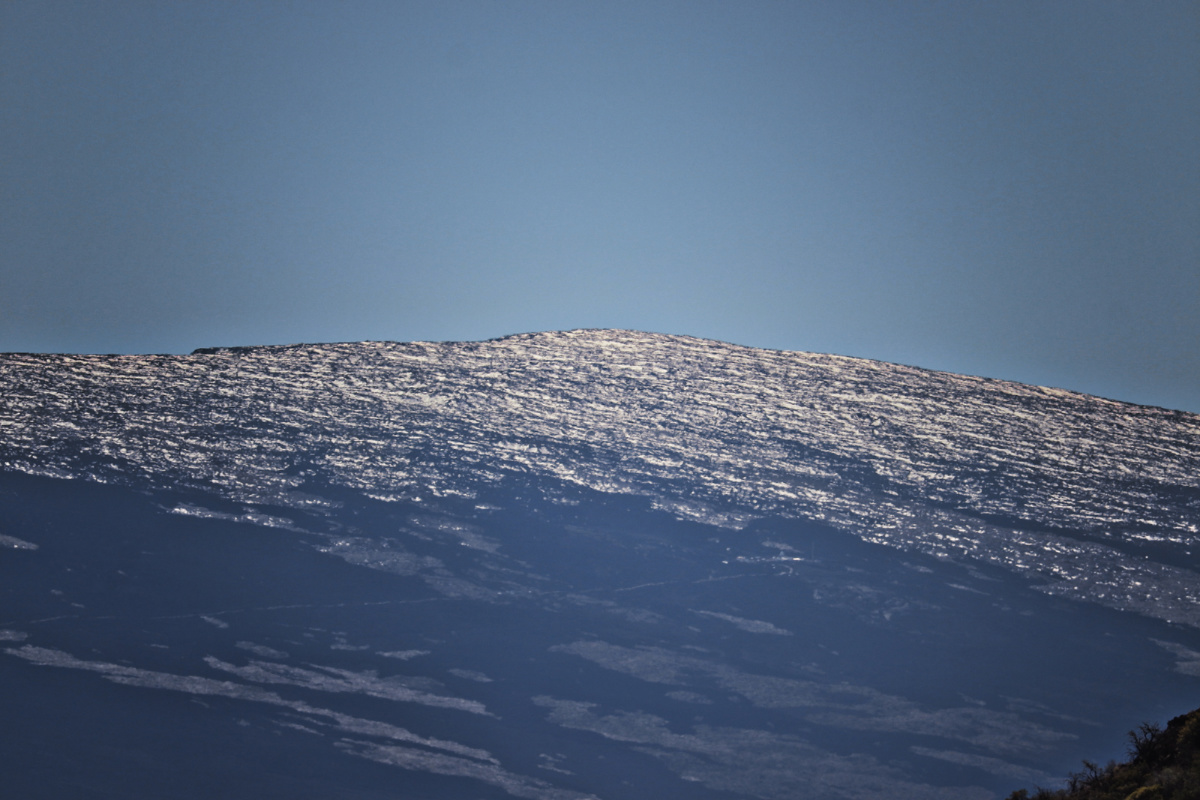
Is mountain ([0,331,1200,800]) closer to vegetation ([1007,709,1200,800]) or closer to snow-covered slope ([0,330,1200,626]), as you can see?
snow-covered slope ([0,330,1200,626])

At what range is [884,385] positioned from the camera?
11.8 feet

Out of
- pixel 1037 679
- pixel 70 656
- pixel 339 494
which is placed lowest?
pixel 70 656

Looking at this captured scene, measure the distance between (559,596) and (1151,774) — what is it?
1.09 meters

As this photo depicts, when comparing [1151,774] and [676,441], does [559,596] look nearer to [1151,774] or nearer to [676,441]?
[676,441]

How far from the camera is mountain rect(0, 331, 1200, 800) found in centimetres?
150

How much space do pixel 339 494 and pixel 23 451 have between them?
0.88 metres

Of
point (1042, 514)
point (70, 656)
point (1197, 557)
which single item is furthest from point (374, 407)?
point (1197, 557)

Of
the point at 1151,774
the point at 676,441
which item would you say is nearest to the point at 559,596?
the point at 676,441

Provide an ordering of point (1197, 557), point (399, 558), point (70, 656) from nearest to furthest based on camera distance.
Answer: point (70, 656), point (399, 558), point (1197, 557)

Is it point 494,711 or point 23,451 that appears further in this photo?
point 23,451

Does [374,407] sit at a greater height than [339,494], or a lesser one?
greater

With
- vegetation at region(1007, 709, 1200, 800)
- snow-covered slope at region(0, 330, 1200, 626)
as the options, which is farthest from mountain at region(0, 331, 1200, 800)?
vegetation at region(1007, 709, 1200, 800)

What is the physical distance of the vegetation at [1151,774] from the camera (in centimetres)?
111

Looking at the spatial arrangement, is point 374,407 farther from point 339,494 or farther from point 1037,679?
point 1037,679
